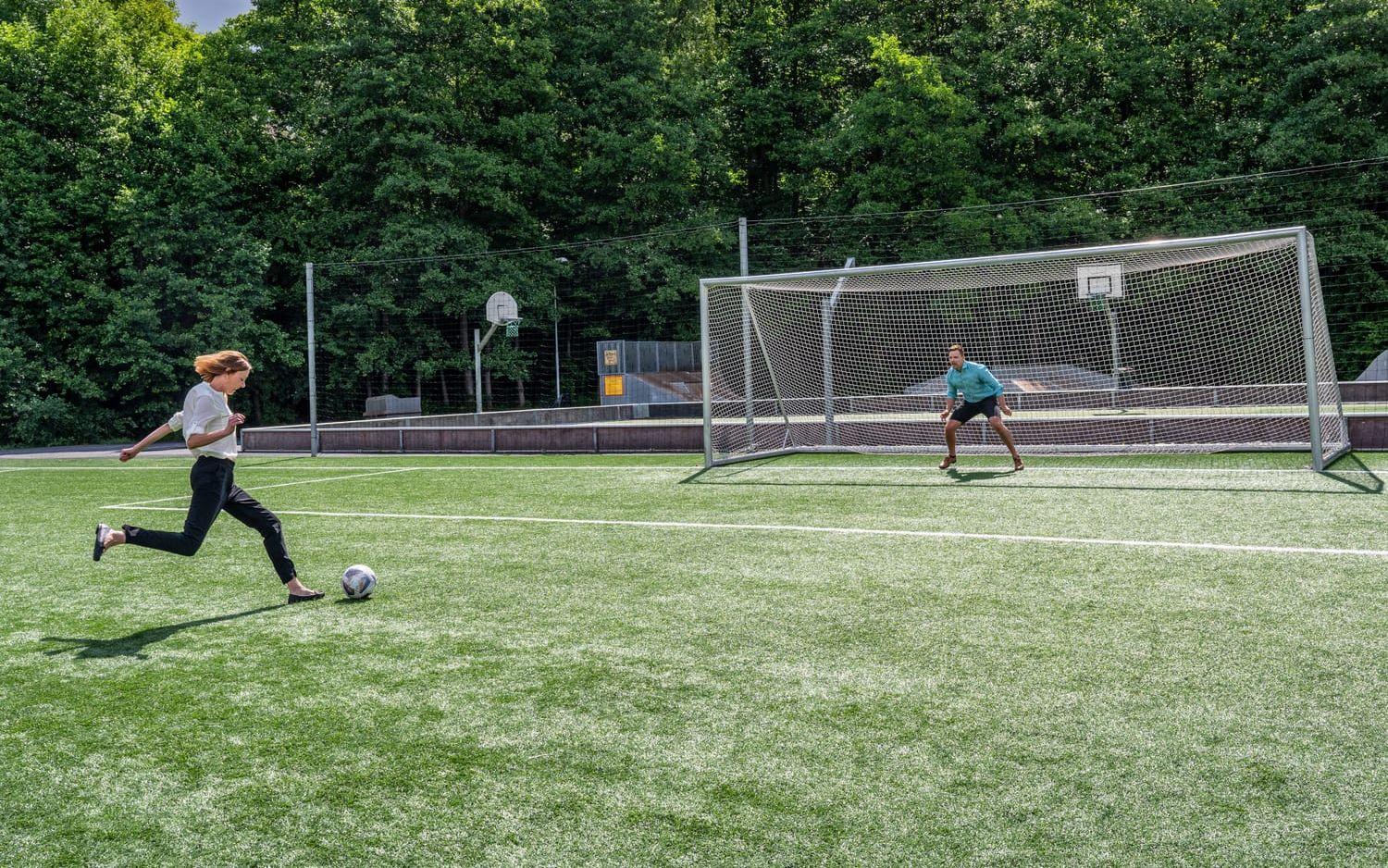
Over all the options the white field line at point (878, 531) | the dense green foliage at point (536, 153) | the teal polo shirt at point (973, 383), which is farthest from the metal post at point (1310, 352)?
the dense green foliage at point (536, 153)

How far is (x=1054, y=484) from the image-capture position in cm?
1137

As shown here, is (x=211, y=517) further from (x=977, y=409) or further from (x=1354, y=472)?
(x=1354, y=472)

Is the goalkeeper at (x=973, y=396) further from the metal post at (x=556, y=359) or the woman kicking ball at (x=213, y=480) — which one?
the metal post at (x=556, y=359)

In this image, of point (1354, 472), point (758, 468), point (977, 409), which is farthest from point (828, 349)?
point (1354, 472)

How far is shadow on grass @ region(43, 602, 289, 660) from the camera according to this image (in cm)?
523

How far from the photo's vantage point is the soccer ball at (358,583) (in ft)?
20.8

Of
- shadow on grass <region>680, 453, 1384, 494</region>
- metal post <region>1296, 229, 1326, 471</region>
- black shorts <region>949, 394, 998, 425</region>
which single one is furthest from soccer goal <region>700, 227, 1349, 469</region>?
black shorts <region>949, 394, 998, 425</region>

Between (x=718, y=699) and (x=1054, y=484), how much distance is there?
8160 mm

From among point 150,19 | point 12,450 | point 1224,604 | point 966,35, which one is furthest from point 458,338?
point 1224,604

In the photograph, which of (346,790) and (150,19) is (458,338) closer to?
(150,19)

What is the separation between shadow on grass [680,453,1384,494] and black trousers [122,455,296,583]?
674cm

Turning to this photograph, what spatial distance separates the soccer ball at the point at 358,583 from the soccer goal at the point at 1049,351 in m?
8.44

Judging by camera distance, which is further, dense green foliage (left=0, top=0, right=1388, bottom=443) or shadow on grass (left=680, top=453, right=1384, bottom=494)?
dense green foliage (left=0, top=0, right=1388, bottom=443)

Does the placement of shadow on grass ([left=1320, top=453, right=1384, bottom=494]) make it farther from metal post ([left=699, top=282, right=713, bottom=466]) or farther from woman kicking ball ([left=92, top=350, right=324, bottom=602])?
woman kicking ball ([left=92, top=350, right=324, bottom=602])
